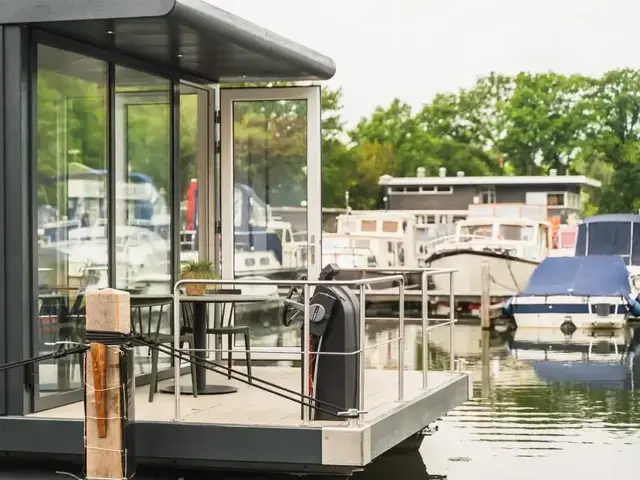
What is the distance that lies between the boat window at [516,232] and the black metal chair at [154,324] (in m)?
29.3

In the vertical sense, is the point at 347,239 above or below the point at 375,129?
below

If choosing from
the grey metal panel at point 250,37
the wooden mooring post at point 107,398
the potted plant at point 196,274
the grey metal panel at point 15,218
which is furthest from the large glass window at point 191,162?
the wooden mooring post at point 107,398

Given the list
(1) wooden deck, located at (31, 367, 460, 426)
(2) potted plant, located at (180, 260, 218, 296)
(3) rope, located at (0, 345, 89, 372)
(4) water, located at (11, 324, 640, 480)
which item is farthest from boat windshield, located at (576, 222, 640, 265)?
(3) rope, located at (0, 345, 89, 372)

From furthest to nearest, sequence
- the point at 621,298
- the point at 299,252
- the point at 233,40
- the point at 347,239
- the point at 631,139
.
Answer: the point at 631,139 < the point at 347,239 < the point at 621,298 < the point at 299,252 < the point at 233,40

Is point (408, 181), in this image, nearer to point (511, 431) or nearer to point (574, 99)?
point (574, 99)

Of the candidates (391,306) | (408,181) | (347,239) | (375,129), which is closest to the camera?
(391,306)

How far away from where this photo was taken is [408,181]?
5778 centimetres

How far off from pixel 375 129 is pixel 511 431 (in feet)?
242

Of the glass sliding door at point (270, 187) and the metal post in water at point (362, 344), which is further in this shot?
the glass sliding door at point (270, 187)

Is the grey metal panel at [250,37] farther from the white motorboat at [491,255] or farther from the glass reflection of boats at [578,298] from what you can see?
the white motorboat at [491,255]

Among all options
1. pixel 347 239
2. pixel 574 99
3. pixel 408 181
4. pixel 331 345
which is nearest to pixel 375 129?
pixel 574 99

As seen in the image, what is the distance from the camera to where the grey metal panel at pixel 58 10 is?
864 cm

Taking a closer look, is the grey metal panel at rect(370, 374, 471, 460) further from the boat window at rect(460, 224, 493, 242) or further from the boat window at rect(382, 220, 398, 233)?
the boat window at rect(382, 220, 398, 233)

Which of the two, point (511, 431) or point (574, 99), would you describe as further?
point (574, 99)
